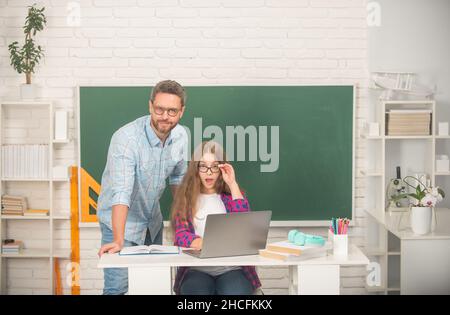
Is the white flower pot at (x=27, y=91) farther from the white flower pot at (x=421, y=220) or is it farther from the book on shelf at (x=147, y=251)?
the white flower pot at (x=421, y=220)

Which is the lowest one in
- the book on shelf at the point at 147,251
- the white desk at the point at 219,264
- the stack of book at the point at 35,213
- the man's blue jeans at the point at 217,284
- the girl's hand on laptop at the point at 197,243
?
the man's blue jeans at the point at 217,284

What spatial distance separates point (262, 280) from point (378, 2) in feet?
6.98

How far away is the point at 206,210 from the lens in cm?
421

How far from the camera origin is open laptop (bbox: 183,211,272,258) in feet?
11.8

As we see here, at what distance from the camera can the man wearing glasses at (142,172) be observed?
14.3 ft

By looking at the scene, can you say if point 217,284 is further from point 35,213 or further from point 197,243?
point 35,213

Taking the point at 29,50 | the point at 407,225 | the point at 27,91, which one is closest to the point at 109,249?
the point at 27,91

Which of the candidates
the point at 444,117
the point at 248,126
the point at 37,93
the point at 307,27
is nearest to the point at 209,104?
the point at 248,126

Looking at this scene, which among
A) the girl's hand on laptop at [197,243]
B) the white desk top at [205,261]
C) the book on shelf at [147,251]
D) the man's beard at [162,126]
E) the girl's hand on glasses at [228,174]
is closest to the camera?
the white desk top at [205,261]

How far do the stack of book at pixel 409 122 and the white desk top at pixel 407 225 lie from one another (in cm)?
55

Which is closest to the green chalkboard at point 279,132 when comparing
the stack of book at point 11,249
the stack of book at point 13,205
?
the stack of book at point 13,205

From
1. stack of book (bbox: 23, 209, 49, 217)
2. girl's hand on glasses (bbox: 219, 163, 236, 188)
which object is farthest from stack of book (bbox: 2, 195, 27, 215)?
girl's hand on glasses (bbox: 219, 163, 236, 188)

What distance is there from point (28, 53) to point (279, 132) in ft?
5.88

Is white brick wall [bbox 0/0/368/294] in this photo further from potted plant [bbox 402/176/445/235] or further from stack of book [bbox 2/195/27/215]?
potted plant [bbox 402/176/445/235]
